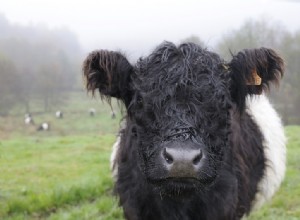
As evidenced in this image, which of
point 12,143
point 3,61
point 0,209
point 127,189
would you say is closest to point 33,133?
point 3,61

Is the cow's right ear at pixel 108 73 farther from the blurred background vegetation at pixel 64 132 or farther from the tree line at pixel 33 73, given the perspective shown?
the tree line at pixel 33 73

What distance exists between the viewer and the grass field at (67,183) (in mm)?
6296

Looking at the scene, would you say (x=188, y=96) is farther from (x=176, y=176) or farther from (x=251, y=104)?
(x=251, y=104)

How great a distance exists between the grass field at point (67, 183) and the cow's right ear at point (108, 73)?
75.5 inches

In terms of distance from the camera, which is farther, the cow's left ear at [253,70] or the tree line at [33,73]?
the tree line at [33,73]

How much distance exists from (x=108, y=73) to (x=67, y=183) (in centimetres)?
446

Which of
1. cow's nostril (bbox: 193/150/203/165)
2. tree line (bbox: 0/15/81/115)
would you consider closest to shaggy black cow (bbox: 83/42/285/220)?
cow's nostril (bbox: 193/150/203/165)

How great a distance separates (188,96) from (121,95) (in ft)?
2.52

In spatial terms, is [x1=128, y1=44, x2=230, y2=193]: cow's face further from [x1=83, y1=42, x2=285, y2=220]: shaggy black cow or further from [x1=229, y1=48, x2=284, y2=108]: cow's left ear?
[x1=229, y1=48, x2=284, y2=108]: cow's left ear

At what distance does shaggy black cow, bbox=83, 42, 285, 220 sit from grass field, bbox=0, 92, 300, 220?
6.61ft

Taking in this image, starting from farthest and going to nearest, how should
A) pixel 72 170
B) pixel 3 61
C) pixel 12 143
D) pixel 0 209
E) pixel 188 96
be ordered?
pixel 3 61, pixel 12 143, pixel 72 170, pixel 0 209, pixel 188 96

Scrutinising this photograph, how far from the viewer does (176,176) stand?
9.76 feet

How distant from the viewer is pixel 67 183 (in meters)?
7.68

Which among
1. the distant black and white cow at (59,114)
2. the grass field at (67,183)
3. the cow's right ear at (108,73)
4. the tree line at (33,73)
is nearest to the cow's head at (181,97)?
the cow's right ear at (108,73)
